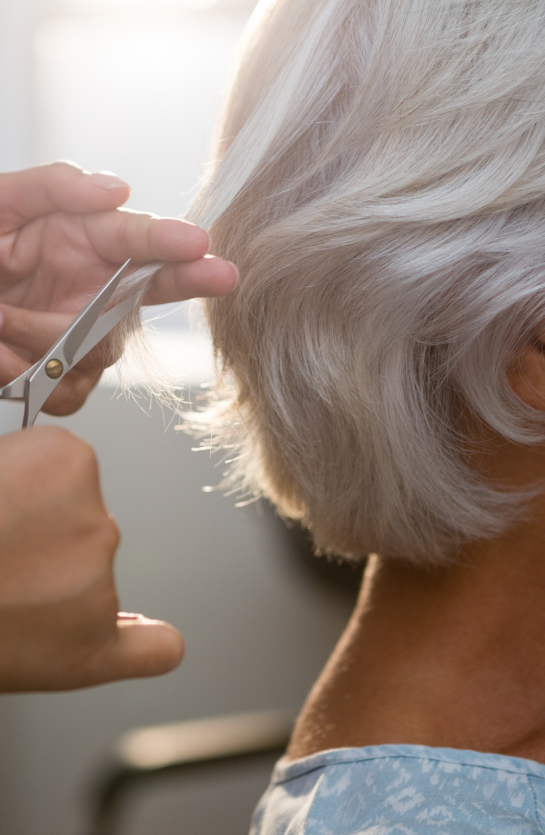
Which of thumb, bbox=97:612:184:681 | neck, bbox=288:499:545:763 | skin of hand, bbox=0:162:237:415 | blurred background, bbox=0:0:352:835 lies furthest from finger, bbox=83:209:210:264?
blurred background, bbox=0:0:352:835

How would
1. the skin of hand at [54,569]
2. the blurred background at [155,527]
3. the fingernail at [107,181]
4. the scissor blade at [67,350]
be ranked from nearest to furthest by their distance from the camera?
the skin of hand at [54,569]
the scissor blade at [67,350]
the fingernail at [107,181]
the blurred background at [155,527]

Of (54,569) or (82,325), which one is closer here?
(54,569)

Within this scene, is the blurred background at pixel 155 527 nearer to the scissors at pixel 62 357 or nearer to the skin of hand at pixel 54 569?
the scissors at pixel 62 357

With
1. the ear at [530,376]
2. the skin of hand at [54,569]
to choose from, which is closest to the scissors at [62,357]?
the skin of hand at [54,569]

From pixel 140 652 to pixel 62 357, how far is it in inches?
8.3

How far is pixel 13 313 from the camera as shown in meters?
0.63

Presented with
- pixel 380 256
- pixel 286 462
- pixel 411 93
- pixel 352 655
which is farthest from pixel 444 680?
pixel 411 93

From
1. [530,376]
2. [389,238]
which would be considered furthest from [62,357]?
[530,376]

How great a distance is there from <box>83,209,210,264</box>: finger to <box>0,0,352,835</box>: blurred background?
44.8 inches

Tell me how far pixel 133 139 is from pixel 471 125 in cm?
146

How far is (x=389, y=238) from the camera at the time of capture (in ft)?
1.81

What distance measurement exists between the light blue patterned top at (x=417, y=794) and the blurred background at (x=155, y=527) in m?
1.20

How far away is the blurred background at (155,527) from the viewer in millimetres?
1787

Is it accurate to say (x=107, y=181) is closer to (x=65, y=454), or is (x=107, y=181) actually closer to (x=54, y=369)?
(x=54, y=369)
